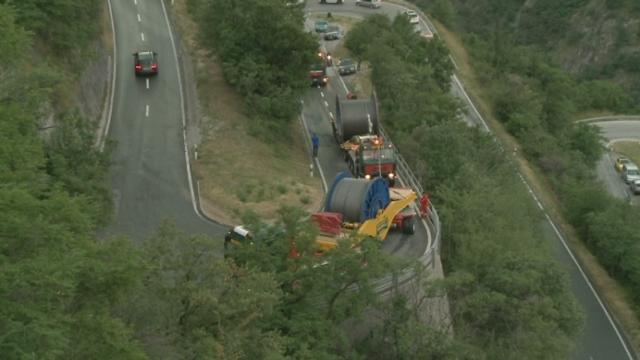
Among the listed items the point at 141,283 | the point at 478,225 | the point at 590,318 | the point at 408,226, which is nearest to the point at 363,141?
the point at 478,225

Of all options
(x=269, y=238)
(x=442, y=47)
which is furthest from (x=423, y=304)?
(x=442, y=47)

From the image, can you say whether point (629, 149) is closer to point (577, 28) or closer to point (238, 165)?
point (577, 28)

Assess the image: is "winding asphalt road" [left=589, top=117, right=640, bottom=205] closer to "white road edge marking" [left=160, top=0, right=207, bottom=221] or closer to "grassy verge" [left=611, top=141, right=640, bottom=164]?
"grassy verge" [left=611, top=141, right=640, bottom=164]

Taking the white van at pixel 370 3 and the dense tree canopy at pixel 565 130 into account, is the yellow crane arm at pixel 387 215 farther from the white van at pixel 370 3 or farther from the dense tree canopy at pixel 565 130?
the white van at pixel 370 3

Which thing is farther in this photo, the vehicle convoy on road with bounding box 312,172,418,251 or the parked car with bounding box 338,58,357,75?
the parked car with bounding box 338,58,357,75

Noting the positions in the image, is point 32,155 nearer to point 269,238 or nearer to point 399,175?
point 269,238

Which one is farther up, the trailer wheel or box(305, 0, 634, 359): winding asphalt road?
the trailer wheel

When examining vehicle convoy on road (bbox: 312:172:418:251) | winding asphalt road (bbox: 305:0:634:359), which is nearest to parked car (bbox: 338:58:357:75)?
winding asphalt road (bbox: 305:0:634:359)
